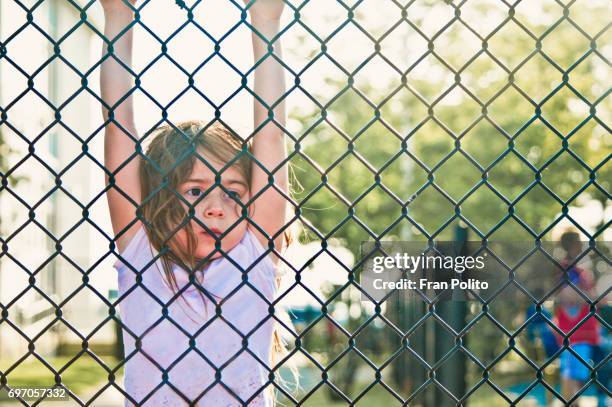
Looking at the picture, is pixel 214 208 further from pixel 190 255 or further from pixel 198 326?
pixel 198 326

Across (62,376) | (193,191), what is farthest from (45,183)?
(193,191)

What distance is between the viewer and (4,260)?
54.9 ft

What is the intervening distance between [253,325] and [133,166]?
62 cm

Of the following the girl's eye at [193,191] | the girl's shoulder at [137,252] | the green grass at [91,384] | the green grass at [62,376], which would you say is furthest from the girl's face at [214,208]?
the green grass at [62,376]

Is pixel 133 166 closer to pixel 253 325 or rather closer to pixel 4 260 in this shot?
pixel 253 325

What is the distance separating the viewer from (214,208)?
2486 mm

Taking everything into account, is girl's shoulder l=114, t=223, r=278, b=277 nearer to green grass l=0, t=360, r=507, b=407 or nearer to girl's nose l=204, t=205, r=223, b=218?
girl's nose l=204, t=205, r=223, b=218

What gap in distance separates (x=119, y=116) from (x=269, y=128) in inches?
18.6

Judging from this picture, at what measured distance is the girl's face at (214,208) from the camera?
Answer: 247 cm

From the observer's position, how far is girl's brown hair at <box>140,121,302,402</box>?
2402 millimetres

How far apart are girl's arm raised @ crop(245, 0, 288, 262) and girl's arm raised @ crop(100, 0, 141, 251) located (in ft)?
1.24

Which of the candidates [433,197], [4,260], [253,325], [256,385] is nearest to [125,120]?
[253,325]

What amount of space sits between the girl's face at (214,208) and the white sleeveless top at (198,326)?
0.04 metres

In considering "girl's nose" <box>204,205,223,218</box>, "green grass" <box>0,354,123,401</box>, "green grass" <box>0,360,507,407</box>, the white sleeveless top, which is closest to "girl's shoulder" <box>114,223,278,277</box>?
the white sleeveless top
